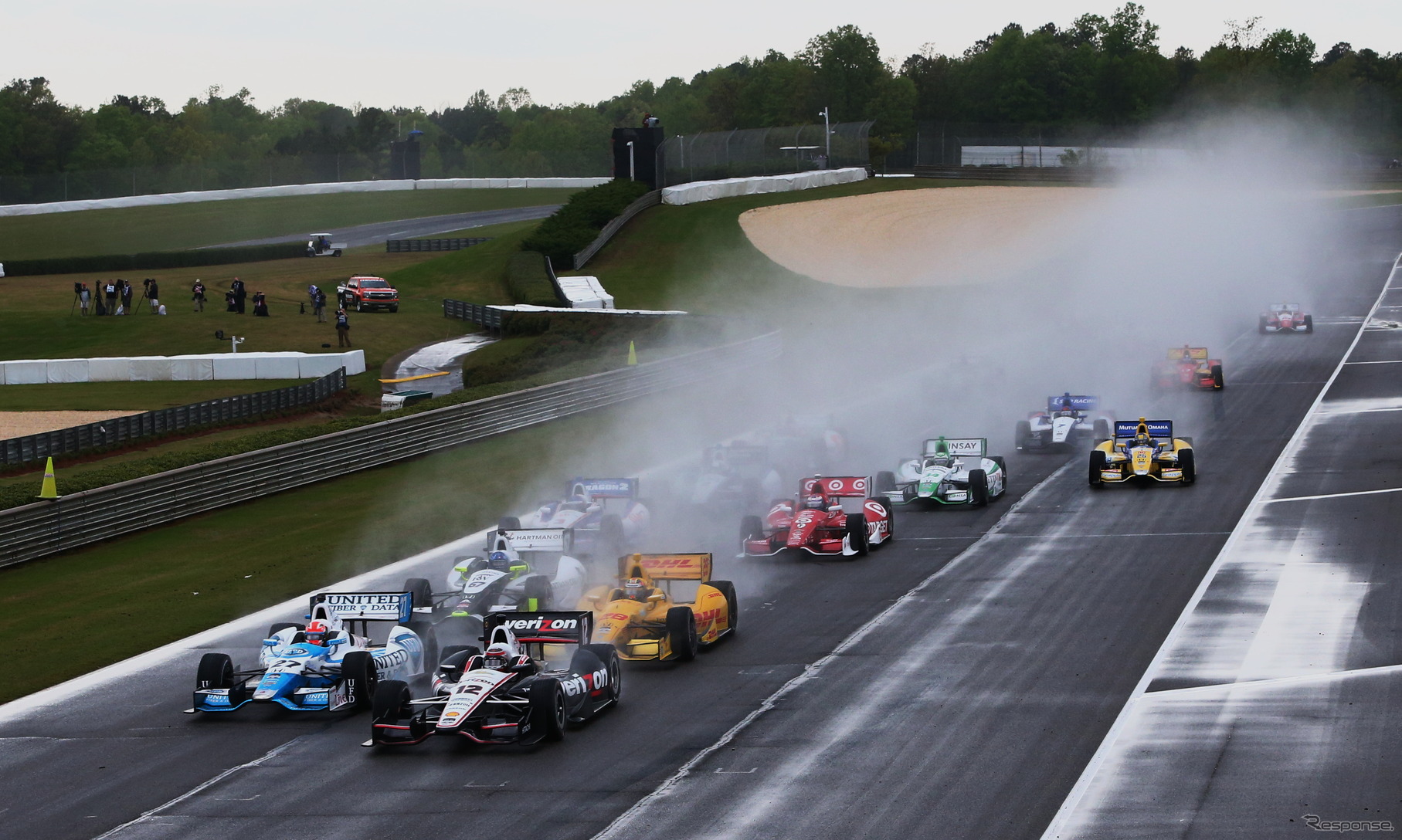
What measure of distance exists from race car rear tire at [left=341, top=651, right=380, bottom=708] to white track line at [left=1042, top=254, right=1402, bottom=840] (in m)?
7.91

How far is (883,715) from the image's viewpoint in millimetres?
15727

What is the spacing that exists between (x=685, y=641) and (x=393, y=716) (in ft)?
13.8

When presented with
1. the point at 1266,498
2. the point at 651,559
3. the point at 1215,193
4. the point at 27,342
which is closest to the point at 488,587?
the point at 651,559

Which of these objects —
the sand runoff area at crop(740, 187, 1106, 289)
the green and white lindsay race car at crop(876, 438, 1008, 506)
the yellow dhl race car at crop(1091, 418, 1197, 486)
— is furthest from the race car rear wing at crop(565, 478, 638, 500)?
the sand runoff area at crop(740, 187, 1106, 289)

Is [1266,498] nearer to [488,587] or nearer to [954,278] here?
[488,587]

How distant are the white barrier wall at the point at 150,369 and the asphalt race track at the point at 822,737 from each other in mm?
25785

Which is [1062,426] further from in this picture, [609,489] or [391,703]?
[391,703]

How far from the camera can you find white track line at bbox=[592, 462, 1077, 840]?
43.0 ft

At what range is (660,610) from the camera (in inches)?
739

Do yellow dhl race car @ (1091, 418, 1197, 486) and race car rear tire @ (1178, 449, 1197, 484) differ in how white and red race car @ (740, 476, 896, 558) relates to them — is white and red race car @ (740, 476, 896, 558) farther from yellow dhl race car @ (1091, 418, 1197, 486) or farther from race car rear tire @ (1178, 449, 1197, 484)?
race car rear tire @ (1178, 449, 1197, 484)

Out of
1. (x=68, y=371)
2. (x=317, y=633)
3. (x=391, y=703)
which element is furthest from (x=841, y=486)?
(x=68, y=371)

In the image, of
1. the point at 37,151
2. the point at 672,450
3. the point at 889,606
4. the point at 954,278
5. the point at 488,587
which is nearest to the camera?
the point at 488,587

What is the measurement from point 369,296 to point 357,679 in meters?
48.5

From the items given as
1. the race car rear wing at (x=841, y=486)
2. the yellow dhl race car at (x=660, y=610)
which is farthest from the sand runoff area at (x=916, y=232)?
the yellow dhl race car at (x=660, y=610)
